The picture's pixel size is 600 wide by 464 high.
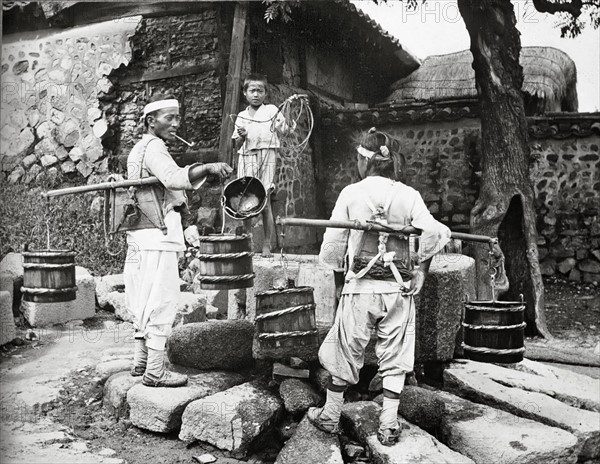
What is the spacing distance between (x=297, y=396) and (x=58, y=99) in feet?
16.5

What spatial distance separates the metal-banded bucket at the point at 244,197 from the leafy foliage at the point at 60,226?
2.14m

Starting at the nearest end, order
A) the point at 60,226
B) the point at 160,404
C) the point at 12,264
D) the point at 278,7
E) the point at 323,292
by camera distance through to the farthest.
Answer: the point at 160,404
the point at 323,292
the point at 12,264
the point at 60,226
the point at 278,7

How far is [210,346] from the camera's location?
16.4 ft

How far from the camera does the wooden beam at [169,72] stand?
26.1ft

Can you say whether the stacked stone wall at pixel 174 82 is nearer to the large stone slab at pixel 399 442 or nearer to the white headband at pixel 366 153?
the white headband at pixel 366 153

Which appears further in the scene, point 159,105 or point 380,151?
point 159,105

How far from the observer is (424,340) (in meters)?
4.93

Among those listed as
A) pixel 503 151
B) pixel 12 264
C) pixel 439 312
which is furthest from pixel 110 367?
pixel 503 151

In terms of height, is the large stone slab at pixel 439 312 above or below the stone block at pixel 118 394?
above

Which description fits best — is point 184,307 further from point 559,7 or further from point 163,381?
A: point 559,7

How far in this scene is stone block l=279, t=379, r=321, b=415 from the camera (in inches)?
173

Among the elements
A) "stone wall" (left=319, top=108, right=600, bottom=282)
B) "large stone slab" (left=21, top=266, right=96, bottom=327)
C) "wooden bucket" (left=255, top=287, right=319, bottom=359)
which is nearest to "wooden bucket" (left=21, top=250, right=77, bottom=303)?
"wooden bucket" (left=255, top=287, right=319, bottom=359)

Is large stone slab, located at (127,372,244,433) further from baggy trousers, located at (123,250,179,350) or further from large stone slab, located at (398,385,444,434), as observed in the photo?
large stone slab, located at (398,385,444,434)

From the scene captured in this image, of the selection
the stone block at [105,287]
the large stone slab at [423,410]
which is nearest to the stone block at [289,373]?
the large stone slab at [423,410]
